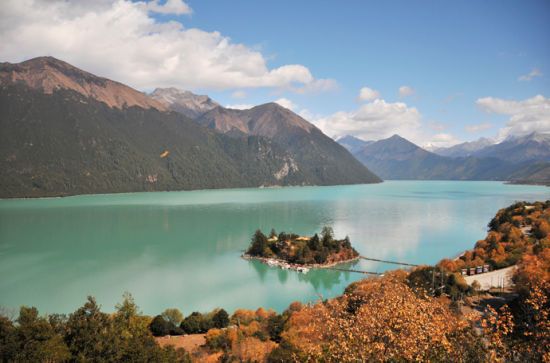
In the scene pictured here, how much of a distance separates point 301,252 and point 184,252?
20.7 metres

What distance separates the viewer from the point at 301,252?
171ft

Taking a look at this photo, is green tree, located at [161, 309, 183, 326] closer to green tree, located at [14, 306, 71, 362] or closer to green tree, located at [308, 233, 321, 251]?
green tree, located at [14, 306, 71, 362]

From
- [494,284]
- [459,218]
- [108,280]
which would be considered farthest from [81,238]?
[459,218]

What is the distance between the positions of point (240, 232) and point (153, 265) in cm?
2681

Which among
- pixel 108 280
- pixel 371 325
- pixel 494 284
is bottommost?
pixel 108 280

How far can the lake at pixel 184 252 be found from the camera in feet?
126

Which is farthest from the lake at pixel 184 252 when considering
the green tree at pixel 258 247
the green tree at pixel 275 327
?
the green tree at pixel 275 327

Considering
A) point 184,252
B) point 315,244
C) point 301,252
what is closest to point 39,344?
point 301,252

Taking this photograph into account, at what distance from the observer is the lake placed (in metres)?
38.5

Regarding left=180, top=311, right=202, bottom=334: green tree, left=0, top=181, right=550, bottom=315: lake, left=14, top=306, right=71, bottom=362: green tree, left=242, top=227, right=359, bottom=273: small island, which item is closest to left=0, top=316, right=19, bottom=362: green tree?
left=14, top=306, right=71, bottom=362: green tree

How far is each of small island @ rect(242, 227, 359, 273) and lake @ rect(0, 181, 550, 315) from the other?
200 centimetres

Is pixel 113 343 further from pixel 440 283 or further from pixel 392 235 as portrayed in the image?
pixel 392 235

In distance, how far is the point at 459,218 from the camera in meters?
93.6

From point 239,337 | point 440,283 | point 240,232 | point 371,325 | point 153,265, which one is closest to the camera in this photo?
point 371,325
